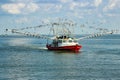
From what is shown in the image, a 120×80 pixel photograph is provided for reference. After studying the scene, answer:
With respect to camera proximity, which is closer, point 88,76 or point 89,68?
point 88,76

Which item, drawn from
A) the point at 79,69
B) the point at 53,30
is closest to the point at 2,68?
the point at 79,69

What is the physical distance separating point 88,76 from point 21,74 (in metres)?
14.5

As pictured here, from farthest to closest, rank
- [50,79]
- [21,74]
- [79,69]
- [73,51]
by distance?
[73,51] → [79,69] → [21,74] → [50,79]

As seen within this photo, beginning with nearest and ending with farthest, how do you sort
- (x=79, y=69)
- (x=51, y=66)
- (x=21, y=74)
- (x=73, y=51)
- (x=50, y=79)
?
1. (x=50, y=79)
2. (x=21, y=74)
3. (x=79, y=69)
4. (x=51, y=66)
5. (x=73, y=51)

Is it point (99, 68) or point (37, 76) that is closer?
point (37, 76)

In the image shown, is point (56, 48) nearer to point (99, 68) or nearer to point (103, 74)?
point (99, 68)

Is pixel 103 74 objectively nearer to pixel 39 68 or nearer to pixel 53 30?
pixel 39 68

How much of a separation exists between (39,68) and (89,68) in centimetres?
1211

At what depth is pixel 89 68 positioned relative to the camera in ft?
383

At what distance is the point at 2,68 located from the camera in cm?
11600

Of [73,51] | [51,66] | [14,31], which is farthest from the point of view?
[14,31]

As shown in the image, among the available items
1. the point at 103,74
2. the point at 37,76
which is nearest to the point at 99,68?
the point at 103,74

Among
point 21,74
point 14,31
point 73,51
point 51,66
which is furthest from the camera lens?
point 14,31

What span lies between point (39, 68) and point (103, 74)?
19155 millimetres
